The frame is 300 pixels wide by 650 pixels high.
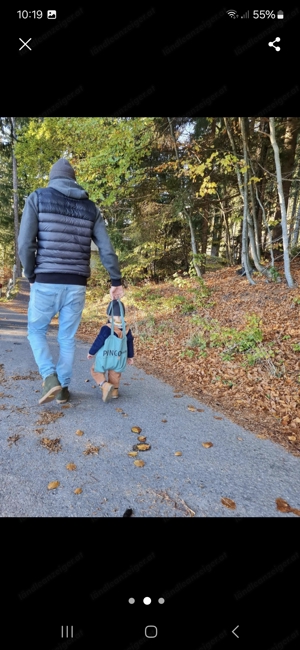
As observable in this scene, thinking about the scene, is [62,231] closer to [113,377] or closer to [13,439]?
[113,377]

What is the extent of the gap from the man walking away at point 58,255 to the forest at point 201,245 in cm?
211

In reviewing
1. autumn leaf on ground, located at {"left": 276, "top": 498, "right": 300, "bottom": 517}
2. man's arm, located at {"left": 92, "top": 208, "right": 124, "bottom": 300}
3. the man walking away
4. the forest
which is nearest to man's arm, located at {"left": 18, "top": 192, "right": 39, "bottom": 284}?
the man walking away

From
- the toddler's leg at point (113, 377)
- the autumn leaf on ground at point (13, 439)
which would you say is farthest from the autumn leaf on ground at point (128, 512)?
the toddler's leg at point (113, 377)

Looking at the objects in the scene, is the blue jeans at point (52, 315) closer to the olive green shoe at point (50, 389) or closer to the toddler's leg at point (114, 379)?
the olive green shoe at point (50, 389)

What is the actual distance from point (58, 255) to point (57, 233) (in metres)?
0.22

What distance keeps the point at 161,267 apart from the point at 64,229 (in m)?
12.3

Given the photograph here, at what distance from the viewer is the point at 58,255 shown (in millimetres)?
3123

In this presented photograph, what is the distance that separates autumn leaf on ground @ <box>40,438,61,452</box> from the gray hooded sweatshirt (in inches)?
60.0

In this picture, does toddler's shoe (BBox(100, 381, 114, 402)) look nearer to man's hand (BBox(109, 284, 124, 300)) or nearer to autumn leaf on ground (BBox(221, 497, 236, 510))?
man's hand (BBox(109, 284, 124, 300))

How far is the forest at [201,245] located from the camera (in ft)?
15.3

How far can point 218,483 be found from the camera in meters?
2.33
